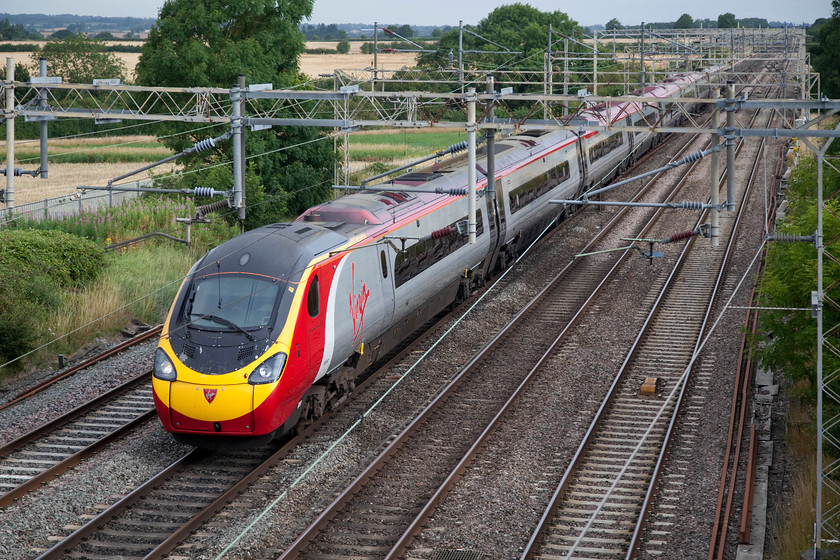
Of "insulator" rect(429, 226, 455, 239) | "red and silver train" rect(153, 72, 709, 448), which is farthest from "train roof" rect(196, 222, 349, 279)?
"insulator" rect(429, 226, 455, 239)

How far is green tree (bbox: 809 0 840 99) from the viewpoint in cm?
4775

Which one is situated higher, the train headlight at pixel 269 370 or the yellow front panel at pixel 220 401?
the train headlight at pixel 269 370

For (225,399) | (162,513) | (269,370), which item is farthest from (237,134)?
(162,513)

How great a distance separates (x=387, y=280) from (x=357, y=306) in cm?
153

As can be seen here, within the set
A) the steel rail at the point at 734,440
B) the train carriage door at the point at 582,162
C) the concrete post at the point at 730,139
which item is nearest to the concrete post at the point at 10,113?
the concrete post at the point at 730,139

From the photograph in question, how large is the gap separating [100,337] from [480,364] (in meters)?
8.42

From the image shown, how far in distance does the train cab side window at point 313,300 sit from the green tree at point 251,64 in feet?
61.5

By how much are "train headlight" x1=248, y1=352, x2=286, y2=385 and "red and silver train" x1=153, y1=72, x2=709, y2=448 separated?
0.05ft

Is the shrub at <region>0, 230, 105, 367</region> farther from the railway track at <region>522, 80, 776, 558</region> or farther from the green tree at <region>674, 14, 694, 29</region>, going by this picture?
the green tree at <region>674, 14, 694, 29</region>

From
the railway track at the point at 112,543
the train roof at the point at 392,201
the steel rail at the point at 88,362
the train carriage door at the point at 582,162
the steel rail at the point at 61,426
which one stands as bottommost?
the railway track at the point at 112,543

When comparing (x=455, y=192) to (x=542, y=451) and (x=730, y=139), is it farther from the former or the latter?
(x=542, y=451)

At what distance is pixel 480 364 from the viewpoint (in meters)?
19.4

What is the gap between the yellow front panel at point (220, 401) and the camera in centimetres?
1330

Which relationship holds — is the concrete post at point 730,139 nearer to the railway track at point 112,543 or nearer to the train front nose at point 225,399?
the train front nose at point 225,399
